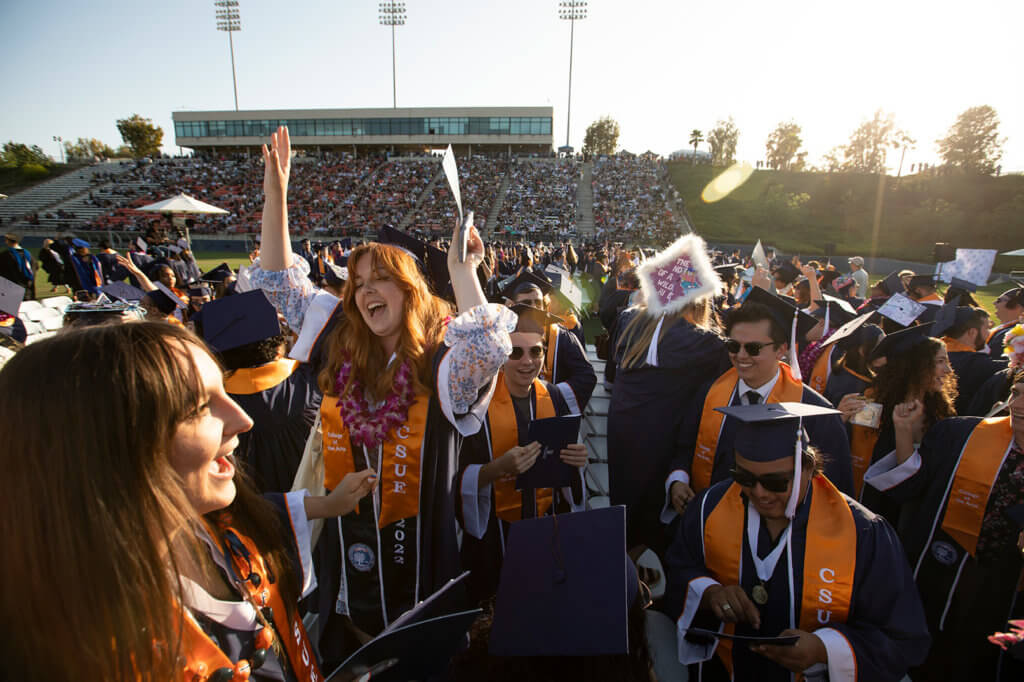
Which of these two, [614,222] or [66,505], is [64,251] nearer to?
[66,505]

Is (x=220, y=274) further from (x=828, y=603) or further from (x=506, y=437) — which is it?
(x=828, y=603)

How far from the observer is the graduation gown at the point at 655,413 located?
10.00ft

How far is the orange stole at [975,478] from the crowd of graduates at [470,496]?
1cm

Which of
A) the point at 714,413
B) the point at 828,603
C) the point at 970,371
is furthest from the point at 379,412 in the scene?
the point at 970,371

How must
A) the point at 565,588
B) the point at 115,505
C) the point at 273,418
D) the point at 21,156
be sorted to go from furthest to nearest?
the point at 21,156 → the point at 273,418 → the point at 565,588 → the point at 115,505

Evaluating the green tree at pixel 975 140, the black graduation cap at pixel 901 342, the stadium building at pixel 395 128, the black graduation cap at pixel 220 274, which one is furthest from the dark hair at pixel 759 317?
the green tree at pixel 975 140

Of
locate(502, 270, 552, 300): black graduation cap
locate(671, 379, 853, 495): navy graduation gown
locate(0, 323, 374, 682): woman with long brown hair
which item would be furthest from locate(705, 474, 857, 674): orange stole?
locate(502, 270, 552, 300): black graduation cap

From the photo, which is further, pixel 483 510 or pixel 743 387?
pixel 743 387

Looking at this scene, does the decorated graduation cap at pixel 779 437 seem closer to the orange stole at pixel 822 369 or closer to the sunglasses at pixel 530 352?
the sunglasses at pixel 530 352

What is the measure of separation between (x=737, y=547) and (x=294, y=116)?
68.5 meters

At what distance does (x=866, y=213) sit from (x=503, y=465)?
53.4m

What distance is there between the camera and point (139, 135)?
2704 inches

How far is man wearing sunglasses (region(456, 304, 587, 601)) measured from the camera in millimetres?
2164

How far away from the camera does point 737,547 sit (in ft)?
6.31
